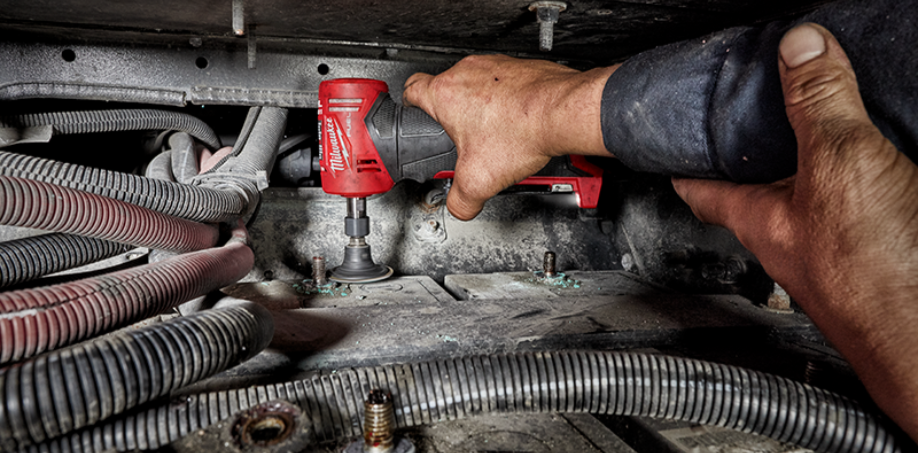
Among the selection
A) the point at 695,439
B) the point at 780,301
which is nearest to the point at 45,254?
Result: the point at 695,439

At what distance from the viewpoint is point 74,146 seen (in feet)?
5.02

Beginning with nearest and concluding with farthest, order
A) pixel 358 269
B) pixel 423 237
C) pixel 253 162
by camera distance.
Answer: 1. pixel 253 162
2. pixel 358 269
3. pixel 423 237

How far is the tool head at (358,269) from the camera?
4.37 ft

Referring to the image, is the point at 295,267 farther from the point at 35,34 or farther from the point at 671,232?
the point at 671,232

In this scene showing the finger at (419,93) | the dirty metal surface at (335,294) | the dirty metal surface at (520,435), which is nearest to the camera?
the dirty metal surface at (520,435)

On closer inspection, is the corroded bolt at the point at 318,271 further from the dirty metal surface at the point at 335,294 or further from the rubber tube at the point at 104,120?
the rubber tube at the point at 104,120

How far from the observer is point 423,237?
1.60 m

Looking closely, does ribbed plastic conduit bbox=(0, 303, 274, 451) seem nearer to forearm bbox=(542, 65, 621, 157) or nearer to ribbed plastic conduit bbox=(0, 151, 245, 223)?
ribbed plastic conduit bbox=(0, 151, 245, 223)

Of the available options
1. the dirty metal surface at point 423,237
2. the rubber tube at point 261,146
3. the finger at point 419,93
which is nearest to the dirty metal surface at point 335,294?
the dirty metal surface at point 423,237

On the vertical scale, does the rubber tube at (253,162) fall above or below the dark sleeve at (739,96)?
below

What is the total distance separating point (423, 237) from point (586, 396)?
1.02 metres

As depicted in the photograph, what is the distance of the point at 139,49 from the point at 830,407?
151 centimetres

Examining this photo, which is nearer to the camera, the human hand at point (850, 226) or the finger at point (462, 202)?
the human hand at point (850, 226)

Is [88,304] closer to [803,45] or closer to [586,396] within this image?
[586,396]
